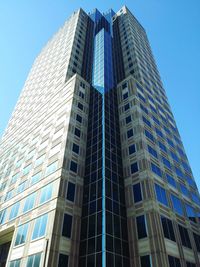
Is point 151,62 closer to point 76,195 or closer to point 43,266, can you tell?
point 76,195

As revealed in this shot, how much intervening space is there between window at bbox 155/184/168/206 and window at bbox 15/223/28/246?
794 inches

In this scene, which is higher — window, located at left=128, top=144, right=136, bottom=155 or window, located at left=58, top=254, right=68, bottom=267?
window, located at left=128, top=144, right=136, bottom=155

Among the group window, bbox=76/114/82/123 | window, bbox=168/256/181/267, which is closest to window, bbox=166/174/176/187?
window, bbox=168/256/181/267

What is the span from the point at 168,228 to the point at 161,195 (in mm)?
5066

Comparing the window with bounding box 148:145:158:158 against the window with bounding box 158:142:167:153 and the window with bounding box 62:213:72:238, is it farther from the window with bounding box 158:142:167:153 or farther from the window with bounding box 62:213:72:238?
the window with bounding box 62:213:72:238

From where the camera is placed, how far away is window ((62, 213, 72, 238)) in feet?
102

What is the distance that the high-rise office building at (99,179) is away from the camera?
3052cm

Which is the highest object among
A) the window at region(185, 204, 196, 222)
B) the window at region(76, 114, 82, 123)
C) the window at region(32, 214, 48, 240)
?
the window at region(76, 114, 82, 123)

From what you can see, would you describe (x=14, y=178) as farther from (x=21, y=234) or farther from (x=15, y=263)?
(x=15, y=263)

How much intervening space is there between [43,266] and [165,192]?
68.8 ft

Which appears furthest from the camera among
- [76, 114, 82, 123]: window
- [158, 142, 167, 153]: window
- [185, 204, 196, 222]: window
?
[158, 142, 167, 153]: window

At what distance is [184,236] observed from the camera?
35219 mm

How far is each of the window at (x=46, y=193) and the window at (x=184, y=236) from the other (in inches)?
795

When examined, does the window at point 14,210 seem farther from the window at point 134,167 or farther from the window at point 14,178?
the window at point 134,167
